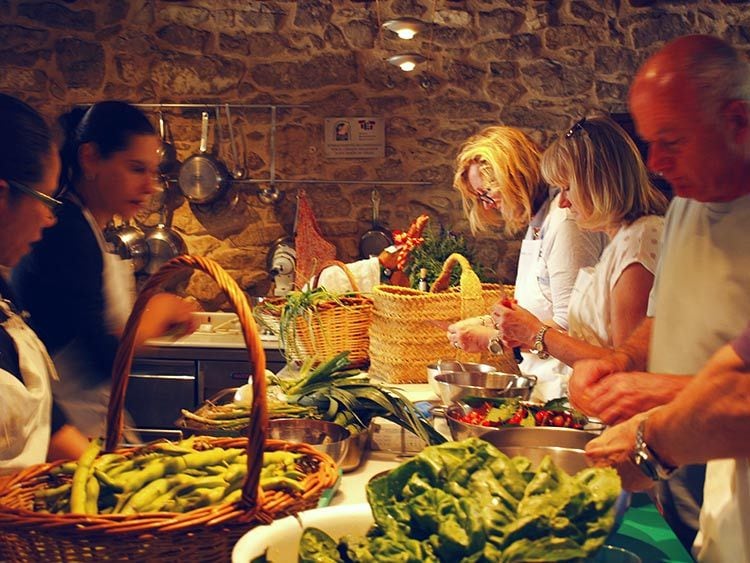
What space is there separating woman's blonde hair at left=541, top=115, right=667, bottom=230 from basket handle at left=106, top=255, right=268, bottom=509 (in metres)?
1.60

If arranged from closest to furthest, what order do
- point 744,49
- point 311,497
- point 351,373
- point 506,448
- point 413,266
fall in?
point 311,497, point 506,448, point 351,373, point 413,266, point 744,49

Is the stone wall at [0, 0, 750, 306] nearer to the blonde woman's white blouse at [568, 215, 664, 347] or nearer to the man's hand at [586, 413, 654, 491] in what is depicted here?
the blonde woman's white blouse at [568, 215, 664, 347]

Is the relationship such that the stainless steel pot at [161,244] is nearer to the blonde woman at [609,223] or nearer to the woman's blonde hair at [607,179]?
the blonde woman at [609,223]

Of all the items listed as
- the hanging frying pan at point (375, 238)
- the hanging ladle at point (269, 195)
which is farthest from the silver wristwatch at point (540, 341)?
the hanging ladle at point (269, 195)

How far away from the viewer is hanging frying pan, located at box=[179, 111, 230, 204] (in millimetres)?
5340

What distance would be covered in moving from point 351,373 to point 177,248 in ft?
10.6

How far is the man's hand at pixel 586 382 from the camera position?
179cm

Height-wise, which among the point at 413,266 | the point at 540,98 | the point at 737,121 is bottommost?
the point at 413,266

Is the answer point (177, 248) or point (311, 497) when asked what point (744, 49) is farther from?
point (311, 497)

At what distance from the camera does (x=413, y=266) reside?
162 inches

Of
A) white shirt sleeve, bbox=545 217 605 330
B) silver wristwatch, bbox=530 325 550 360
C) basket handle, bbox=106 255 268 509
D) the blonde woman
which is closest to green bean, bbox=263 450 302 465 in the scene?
basket handle, bbox=106 255 268 509

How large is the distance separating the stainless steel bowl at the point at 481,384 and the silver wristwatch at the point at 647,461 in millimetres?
755

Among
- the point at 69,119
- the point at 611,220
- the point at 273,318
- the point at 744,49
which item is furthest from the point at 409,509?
the point at 744,49

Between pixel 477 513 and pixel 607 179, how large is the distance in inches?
69.8
